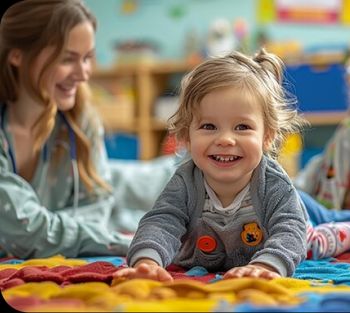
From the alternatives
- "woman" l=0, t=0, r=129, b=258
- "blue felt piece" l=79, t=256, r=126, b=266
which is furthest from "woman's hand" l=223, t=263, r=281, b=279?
"woman" l=0, t=0, r=129, b=258

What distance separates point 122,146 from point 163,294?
348 centimetres

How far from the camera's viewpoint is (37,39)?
1780 mm

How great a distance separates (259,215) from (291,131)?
197 mm

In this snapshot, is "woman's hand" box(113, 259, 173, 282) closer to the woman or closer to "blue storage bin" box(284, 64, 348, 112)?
the woman

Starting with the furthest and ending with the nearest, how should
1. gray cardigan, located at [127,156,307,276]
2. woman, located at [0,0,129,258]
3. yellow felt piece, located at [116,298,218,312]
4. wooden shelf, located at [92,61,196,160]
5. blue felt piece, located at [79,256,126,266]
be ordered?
wooden shelf, located at [92,61,196,160] → woman, located at [0,0,129,258] → blue felt piece, located at [79,256,126,266] → gray cardigan, located at [127,156,307,276] → yellow felt piece, located at [116,298,218,312]

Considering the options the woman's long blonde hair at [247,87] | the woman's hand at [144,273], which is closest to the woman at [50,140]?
the woman's long blonde hair at [247,87]

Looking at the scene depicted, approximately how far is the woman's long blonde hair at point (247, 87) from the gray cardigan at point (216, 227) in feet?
0.22

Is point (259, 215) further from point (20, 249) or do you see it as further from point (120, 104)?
point (120, 104)

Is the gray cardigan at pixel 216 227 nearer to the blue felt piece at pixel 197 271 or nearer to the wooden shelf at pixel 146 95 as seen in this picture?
the blue felt piece at pixel 197 271

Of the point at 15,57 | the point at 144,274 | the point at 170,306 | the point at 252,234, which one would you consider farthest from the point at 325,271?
the point at 15,57

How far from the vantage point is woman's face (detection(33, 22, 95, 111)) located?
1.79 meters

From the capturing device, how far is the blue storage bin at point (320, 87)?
Answer: 4.00 meters

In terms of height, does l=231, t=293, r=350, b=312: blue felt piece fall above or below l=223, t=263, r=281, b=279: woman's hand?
above

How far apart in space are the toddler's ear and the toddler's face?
2.43 feet
